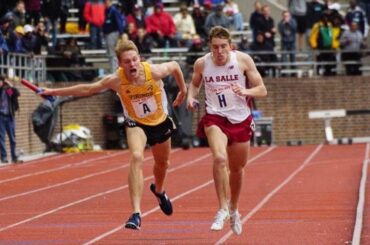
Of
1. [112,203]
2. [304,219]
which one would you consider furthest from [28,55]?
[304,219]

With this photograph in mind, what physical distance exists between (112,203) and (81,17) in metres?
19.9

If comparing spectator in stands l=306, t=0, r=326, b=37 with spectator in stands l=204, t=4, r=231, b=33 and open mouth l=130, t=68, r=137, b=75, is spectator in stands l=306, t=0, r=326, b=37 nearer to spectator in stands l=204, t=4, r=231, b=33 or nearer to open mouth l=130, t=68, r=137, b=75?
spectator in stands l=204, t=4, r=231, b=33

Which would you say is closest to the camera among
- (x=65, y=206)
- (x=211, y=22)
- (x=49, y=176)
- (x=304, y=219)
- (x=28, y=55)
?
(x=304, y=219)

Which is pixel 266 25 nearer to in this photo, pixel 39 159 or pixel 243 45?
pixel 243 45

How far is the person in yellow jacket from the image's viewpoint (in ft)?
44.8

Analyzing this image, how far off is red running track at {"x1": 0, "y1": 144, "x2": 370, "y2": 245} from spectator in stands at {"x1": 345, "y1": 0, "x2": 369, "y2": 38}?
7222 millimetres

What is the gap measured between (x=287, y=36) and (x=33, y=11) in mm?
7070

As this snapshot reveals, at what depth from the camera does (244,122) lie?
1394cm

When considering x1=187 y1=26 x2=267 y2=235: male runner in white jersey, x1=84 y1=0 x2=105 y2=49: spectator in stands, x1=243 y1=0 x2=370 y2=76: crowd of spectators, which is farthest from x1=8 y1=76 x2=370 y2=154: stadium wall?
x1=187 y1=26 x2=267 y2=235: male runner in white jersey

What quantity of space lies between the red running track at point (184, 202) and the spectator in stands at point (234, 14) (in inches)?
328

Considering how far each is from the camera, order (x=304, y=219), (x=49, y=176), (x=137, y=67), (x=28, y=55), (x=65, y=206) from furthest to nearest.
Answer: (x=28, y=55), (x=49, y=176), (x=65, y=206), (x=304, y=219), (x=137, y=67)

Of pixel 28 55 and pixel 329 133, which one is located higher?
pixel 28 55

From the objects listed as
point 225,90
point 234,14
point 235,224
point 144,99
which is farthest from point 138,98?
point 234,14

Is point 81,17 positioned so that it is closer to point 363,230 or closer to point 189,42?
point 189,42
